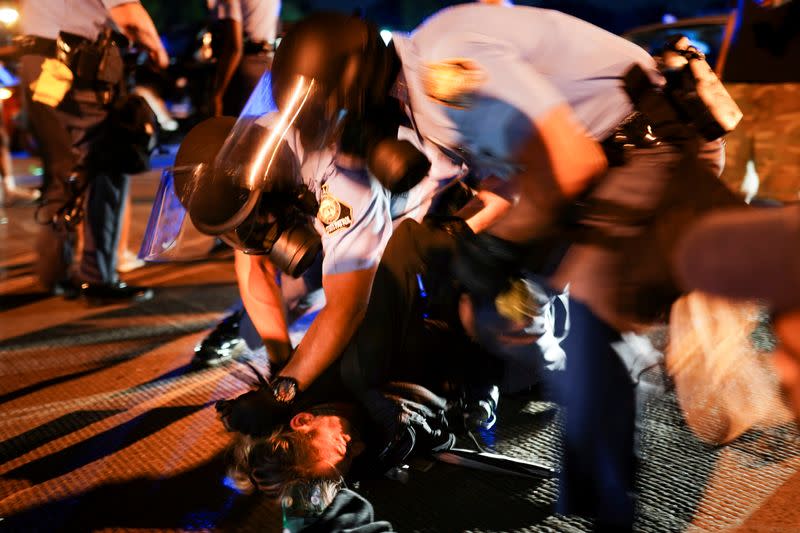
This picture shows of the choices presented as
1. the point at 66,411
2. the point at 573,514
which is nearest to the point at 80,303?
the point at 66,411

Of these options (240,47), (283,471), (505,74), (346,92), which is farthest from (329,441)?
(240,47)

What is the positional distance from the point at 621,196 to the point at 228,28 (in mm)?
2492

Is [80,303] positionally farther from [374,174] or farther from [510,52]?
[510,52]

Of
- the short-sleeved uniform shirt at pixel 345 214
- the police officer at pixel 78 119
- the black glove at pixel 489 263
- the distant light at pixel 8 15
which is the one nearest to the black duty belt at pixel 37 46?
the police officer at pixel 78 119

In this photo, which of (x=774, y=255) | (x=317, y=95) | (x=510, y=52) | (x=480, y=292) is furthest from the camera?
(x=317, y=95)

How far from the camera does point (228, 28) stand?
3.21 metres

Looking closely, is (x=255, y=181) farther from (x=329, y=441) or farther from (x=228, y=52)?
(x=228, y=52)

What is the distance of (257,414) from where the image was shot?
170cm

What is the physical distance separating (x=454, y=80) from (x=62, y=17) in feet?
7.76

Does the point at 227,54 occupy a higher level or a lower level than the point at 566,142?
lower

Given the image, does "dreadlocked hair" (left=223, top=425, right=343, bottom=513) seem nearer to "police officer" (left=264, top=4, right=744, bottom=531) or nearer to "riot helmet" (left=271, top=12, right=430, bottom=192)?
"police officer" (left=264, top=4, right=744, bottom=531)

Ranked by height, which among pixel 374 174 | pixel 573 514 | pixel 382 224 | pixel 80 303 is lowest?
pixel 80 303

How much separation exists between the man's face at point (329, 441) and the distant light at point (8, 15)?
8490 mm

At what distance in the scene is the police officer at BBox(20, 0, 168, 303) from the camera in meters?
2.88
